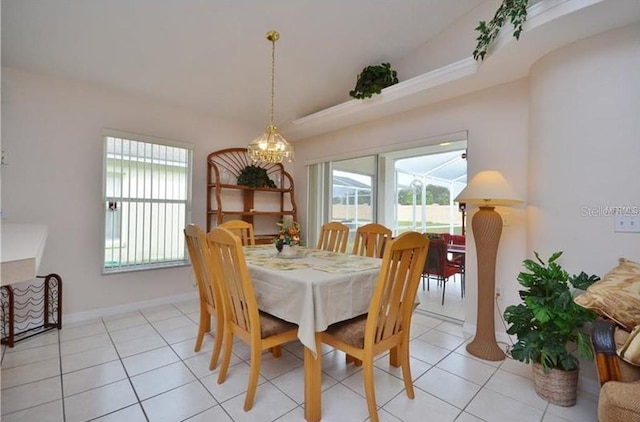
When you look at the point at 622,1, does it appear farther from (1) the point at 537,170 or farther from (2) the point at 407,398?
(2) the point at 407,398

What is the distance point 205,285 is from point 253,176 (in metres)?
2.12

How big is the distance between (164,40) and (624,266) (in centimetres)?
393

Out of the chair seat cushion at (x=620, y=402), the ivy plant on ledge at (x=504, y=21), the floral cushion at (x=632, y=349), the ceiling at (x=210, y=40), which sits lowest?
the chair seat cushion at (x=620, y=402)

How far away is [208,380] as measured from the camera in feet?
6.77

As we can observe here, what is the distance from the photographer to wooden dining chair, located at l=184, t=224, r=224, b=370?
2.14 metres

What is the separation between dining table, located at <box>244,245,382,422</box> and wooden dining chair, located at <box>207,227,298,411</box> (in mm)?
125

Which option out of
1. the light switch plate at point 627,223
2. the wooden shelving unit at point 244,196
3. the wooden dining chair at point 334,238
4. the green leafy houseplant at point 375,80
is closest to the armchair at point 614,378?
the light switch plate at point 627,223

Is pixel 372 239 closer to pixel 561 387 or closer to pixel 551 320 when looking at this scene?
pixel 551 320

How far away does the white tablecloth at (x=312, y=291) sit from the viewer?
1.70 m

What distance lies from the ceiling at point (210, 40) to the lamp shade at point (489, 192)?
1738 millimetres

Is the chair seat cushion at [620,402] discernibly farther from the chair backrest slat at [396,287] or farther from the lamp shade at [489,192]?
the lamp shade at [489,192]

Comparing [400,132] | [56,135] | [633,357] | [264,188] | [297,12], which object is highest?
[297,12]

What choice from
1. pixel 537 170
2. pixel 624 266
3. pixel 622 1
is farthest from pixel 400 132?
pixel 624 266

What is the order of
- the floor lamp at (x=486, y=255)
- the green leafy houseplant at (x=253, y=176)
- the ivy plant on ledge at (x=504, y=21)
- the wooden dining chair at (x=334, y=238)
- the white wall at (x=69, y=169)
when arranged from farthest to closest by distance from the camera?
1. the green leafy houseplant at (x=253, y=176)
2. the wooden dining chair at (x=334, y=238)
3. the white wall at (x=69, y=169)
4. the floor lamp at (x=486, y=255)
5. the ivy plant on ledge at (x=504, y=21)
